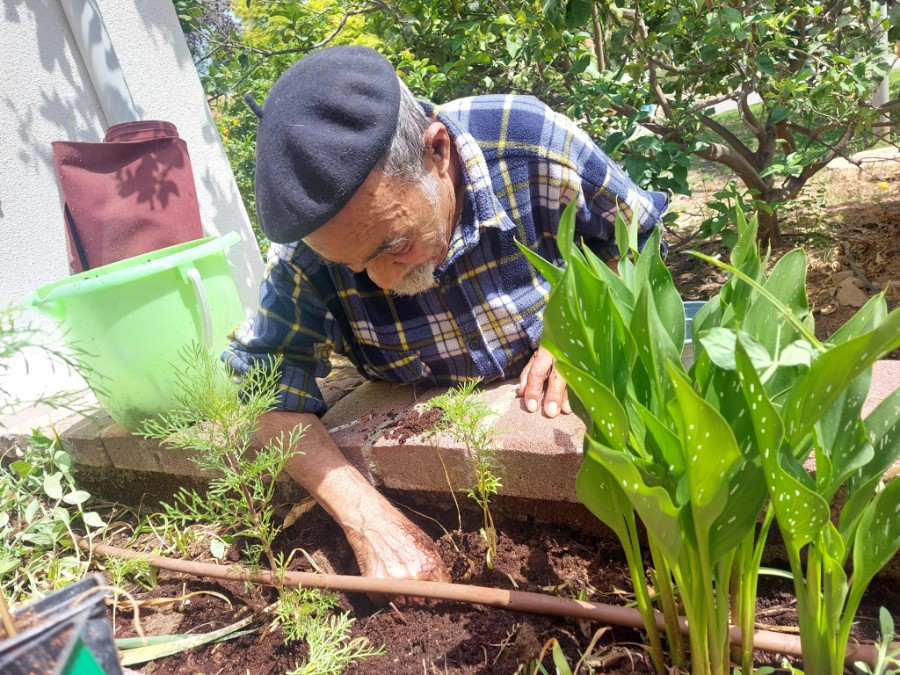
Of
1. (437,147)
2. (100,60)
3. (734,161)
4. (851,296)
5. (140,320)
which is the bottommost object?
(851,296)

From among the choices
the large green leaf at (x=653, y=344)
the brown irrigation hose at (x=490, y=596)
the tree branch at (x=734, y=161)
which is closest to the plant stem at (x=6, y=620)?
the large green leaf at (x=653, y=344)

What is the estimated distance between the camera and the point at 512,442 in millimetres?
1426

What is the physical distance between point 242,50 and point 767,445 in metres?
3.81

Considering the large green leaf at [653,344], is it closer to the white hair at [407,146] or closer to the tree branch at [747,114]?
the white hair at [407,146]

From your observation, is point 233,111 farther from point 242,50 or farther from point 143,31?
point 143,31

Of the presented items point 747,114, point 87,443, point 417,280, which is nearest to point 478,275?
point 417,280

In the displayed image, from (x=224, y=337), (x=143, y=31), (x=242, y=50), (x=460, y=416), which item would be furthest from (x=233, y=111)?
(x=460, y=416)

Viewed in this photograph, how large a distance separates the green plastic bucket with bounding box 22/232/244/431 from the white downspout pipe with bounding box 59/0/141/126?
53.3 inches

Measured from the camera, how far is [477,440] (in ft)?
4.57

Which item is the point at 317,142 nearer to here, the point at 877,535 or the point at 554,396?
the point at 554,396

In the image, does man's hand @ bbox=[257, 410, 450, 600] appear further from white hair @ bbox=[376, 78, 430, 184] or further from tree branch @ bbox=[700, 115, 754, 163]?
tree branch @ bbox=[700, 115, 754, 163]

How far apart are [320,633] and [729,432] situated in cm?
84

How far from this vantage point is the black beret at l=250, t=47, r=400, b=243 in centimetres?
130

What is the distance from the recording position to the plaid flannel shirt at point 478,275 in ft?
5.69
